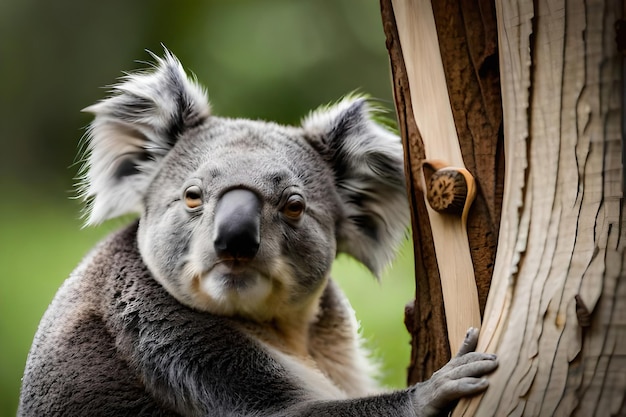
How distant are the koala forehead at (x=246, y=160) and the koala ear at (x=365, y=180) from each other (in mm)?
94

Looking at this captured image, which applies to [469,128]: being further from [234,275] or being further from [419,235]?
[234,275]

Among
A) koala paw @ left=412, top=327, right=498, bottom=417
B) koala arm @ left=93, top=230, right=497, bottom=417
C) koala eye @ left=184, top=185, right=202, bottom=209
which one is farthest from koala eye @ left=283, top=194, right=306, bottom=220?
koala paw @ left=412, top=327, right=498, bottom=417

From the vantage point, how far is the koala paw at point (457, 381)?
7.19 ft

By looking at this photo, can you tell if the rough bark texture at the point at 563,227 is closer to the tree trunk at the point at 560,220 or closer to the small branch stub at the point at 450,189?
the tree trunk at the point at 560,220

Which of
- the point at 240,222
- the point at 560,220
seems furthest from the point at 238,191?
the point at 560,220

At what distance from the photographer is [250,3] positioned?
8.73m

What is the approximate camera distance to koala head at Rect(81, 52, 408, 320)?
2.98m

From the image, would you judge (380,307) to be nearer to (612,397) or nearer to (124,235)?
(124,235)

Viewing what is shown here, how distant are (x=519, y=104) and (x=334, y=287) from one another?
6.07 feet

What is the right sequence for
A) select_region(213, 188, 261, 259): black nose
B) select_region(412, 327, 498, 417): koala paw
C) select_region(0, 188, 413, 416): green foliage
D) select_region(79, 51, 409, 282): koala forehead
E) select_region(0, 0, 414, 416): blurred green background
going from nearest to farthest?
1. select_region(412, 327, 498, 417): koala paw
2. select_region(213, 188, 261, 259): black nose
3. select_region(79, 51, 409, 282): koala forehead
4. select_region(0, 188, 413, 416): green foliage
5. select_region(0, 0, 414, 416): blurred green background

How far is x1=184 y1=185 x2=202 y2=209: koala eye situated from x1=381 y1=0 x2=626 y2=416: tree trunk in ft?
4.12

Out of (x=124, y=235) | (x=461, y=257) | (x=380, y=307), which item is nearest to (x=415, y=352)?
(x=461, y=257)

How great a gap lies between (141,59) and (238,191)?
5.82 meters

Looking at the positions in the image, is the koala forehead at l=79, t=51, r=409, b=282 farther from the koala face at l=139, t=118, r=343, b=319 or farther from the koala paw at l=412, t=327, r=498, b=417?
the koala paw at l=412, t=327, r=498, b=417
